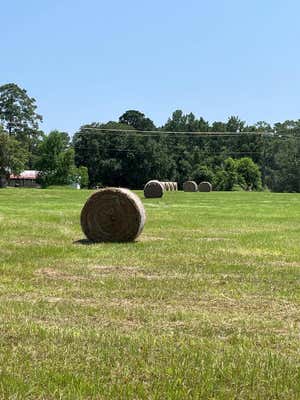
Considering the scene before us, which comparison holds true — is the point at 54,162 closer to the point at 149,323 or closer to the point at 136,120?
the point at 136,120

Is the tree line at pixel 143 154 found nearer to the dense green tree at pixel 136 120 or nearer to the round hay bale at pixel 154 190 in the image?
the dense green tree at pixel 136 120

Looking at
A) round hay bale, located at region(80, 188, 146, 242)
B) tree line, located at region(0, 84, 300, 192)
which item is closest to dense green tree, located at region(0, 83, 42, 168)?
tree line, located at region(0, 84, 300, 192)

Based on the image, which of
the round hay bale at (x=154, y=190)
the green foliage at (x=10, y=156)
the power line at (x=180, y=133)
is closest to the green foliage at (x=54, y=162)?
the power line at (x=180, y=133)

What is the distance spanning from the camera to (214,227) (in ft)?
60.5

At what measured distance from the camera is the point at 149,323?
6.29 m

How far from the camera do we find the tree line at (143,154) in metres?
91.1

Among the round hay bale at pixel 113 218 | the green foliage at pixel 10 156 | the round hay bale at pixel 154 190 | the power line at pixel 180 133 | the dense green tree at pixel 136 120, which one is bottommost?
the round hay bale at pixel 154 190

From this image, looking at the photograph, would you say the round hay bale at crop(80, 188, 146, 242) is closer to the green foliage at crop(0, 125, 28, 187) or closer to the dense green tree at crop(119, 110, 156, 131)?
the green foliage at crop(0, 125, 28, 187)

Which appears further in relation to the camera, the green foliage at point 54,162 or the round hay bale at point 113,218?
the green foliage at point 54,162

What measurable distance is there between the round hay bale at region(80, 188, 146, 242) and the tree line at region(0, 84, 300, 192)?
229 feet

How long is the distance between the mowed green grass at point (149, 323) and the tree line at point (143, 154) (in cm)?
7436

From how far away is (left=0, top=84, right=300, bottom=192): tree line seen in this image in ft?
299

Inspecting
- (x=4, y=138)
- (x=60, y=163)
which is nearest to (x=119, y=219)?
(x=4, y=138)

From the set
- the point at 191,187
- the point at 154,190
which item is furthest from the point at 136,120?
the point at 154,190
